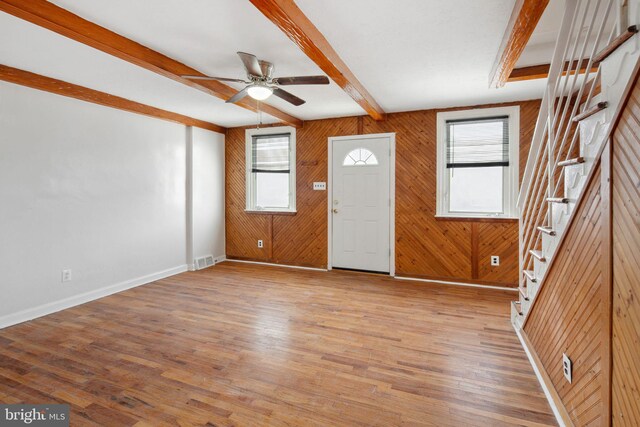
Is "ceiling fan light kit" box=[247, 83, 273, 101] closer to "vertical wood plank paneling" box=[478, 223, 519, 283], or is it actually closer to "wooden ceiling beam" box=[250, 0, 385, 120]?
"wooden ceiling beam" box=[250, 0, 385, 120]

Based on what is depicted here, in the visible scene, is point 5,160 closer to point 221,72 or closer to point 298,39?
point 221,72

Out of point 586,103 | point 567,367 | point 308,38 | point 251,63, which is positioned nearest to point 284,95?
point 251,63

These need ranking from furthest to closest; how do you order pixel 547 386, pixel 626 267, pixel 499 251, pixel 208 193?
pixel 208 193
pixel 499 251
pixel 547 386
pixel 626 267

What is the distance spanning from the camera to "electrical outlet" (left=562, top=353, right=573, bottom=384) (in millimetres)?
1777

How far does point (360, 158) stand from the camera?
16.8 ft

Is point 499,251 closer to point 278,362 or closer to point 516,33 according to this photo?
point 516,33

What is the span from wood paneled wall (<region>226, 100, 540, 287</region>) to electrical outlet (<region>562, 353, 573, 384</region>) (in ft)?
8.91

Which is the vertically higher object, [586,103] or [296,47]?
[296,47]

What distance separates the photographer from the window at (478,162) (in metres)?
4.30

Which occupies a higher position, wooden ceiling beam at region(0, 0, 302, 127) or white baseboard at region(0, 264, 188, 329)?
wooden ceiling beam at region(0, 0, 302, 127)

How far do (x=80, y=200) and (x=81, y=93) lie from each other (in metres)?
1.22

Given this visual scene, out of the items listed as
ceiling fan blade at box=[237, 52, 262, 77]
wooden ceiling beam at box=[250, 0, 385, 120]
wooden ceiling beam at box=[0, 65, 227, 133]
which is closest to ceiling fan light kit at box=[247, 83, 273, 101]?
ceiling fan blade at box=[237, 52, 262, 77]

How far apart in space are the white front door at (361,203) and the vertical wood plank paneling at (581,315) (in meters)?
2.90

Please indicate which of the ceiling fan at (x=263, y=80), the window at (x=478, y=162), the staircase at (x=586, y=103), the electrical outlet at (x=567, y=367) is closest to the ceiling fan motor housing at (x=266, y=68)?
the ceiling fan at (x=263, y=80)
